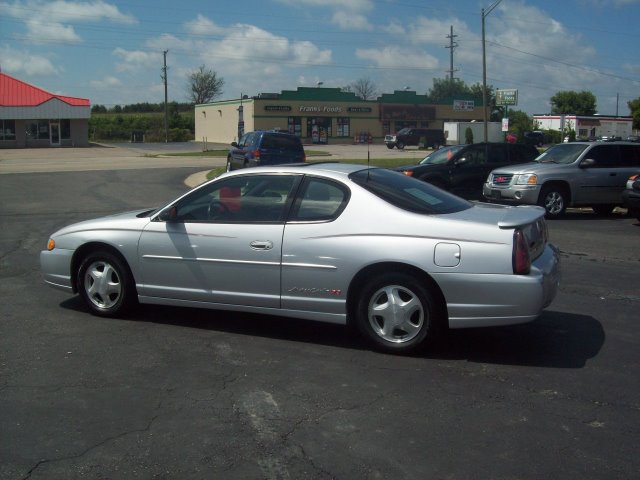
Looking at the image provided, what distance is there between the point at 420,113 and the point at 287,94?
15660 mm

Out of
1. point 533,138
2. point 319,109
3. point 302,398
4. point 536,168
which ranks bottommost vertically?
point 302,398

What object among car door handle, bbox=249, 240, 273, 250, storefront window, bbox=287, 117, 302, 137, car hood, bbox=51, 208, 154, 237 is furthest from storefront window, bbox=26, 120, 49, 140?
car door handle, bbox=249, 240, 273, 250

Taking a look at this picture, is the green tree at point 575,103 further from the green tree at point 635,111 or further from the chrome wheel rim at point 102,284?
the chrome wheel rim at point 102,284

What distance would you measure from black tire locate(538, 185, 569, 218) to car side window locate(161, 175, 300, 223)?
10264mm

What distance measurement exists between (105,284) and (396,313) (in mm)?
2810

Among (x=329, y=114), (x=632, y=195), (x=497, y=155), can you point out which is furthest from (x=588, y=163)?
(x=329, y=114)

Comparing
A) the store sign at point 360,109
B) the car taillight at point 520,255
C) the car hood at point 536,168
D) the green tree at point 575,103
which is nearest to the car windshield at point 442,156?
the car hood at point 536,168

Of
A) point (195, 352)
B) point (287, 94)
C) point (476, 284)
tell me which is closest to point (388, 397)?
point (476, 284)

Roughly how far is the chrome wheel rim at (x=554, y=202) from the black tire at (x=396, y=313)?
10.5 m

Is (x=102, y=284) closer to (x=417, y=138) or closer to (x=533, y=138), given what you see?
(x=533, y=138)

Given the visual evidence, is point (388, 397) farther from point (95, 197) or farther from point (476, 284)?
point (95, 197)

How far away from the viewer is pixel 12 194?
20.7 m

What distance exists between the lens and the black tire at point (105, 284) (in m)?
6.69

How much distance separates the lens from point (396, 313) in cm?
566
